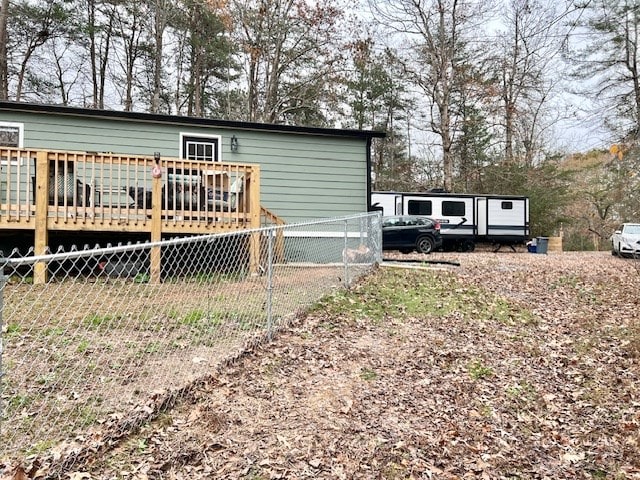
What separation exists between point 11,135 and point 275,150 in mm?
5143

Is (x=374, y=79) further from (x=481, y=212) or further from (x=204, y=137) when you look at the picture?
(x=204, y=137)

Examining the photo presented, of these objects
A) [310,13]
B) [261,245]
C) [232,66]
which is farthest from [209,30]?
[261,245]

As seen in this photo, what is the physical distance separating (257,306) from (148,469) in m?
2.86

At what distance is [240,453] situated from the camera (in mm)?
2596

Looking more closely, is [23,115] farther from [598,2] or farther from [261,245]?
[598,2]

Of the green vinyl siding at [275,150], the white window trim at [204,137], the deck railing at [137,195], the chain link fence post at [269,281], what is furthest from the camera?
the white window trim at [204,137]

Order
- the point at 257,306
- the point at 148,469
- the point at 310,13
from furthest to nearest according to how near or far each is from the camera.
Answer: the point at 310,13, the point at 257,306, the point at 148,469

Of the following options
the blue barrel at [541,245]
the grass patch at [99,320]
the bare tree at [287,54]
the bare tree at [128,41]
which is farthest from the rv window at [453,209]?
the bare tree at [128,41]

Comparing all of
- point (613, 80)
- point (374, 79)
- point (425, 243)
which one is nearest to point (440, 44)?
point (374, 79)

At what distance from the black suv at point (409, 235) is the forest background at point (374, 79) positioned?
732cm

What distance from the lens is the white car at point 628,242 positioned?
1437cm

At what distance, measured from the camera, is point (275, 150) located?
9969mm

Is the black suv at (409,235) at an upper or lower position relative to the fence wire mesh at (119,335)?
upper

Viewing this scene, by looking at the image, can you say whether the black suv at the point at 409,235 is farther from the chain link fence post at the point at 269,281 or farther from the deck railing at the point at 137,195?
the chain link fence post at the point at 269,281
